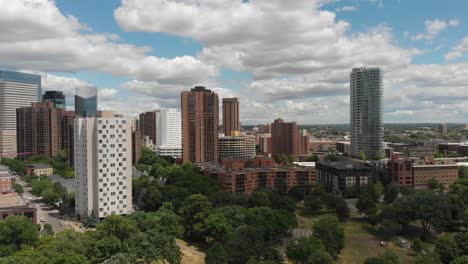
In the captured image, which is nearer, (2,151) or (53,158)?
(53,158)

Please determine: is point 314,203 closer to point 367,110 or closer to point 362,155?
point 362,155

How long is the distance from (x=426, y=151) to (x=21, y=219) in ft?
473

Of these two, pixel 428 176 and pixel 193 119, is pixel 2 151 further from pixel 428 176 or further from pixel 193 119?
pixel 428 176

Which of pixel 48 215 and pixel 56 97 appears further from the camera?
pixel 56 97

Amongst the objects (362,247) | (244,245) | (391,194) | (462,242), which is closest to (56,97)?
(391,194)

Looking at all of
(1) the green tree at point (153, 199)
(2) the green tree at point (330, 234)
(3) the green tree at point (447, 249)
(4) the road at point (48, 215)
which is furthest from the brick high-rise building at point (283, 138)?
(3) the green tree at point (447, 249)

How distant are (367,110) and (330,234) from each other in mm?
91574

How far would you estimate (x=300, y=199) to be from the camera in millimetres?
80375

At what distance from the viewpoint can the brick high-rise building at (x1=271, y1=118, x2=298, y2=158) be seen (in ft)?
491

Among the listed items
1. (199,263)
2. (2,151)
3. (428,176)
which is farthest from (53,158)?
(428,176)

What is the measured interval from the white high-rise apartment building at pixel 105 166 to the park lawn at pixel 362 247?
36269 mm

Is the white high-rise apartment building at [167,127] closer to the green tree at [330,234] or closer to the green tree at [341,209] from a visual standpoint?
the green tree at [341,209]

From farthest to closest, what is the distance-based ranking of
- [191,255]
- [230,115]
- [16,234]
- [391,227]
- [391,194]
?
[230,115]
[391,194]
[391,227]
[191,255]
[16,234]

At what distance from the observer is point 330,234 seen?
4941 centimetres
